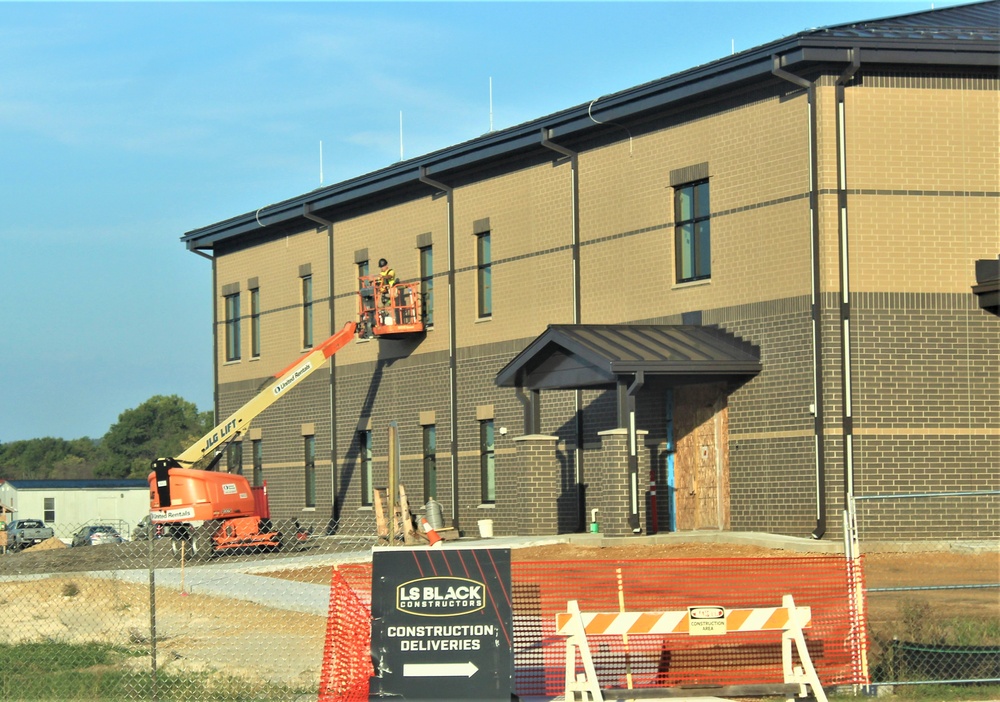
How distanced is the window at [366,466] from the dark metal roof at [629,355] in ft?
35.8

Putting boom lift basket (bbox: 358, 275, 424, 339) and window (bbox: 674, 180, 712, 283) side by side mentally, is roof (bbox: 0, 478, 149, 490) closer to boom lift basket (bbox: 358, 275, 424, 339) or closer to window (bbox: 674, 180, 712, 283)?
boom lift basket (bbox: 358, 275, 424, 339)

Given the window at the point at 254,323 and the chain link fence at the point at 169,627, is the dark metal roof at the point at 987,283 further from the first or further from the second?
the window at the point at 254,323

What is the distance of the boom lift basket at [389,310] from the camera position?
36.2m

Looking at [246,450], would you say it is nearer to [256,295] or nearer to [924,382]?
[256,295]

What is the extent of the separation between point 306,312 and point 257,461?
5.64 metres

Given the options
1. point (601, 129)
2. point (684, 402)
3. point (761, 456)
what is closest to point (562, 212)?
point (601, 129)

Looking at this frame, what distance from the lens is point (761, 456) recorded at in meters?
26.0

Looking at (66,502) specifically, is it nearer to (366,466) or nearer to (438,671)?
(366,466)

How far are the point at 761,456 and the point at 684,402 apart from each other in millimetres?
2593

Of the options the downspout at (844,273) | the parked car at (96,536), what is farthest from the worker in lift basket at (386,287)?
the parked car at (96,536)

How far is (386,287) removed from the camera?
36.7m

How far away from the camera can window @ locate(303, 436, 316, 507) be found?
40.6m

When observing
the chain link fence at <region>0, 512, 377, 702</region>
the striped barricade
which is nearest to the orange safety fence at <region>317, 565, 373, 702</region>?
the chain link fence at <region>0, 512, 377, 702</region>

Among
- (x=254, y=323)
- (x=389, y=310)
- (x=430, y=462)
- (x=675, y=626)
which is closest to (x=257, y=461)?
(x=254, y=323)
